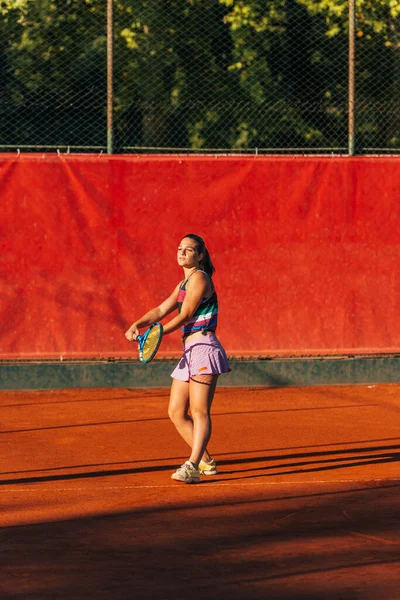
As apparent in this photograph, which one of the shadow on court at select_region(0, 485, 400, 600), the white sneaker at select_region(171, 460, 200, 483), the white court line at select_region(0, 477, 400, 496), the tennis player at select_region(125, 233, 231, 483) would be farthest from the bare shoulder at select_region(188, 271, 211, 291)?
the shadow on court at select_region(0, 485, 400, 600)

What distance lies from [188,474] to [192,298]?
1.08m

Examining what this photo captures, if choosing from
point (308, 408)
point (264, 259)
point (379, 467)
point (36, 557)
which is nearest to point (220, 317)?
point (264, 259)

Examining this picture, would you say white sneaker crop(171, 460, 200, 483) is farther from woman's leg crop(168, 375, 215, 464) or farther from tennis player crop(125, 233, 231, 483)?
woman's leg crop(168, 375, 215, 464)

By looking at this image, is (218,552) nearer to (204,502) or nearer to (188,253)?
(204,502)

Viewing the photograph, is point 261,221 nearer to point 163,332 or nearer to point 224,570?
point 163,332

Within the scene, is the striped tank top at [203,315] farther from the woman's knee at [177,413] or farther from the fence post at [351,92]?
the fence post at [351,92]

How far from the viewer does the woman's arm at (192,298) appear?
7.87 m

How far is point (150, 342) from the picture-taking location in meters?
8.02

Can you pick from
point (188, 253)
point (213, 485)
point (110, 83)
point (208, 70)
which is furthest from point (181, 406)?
point (208, 70)

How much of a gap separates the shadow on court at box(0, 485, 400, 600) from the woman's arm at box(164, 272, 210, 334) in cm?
114

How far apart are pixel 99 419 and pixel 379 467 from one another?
2932mm

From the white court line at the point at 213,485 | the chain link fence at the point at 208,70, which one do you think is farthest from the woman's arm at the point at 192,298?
the chain link fence at the point at 208,70

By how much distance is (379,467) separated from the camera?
28.3 feet

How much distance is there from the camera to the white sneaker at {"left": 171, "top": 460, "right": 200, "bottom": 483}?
7.93 meters
